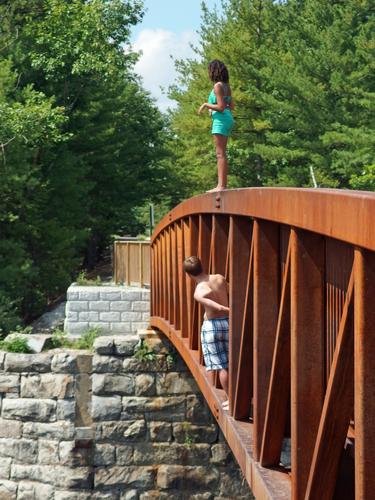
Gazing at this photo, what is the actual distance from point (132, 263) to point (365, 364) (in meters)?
24.6

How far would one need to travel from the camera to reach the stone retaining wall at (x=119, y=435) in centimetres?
1817

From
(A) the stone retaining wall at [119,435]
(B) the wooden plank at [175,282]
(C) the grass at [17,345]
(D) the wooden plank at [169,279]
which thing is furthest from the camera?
(C) the grass at [17,345]

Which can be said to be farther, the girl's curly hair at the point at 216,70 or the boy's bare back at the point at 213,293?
the girl's curly hair at the point at 216,70

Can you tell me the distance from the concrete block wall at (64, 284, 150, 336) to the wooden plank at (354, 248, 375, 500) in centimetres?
2168

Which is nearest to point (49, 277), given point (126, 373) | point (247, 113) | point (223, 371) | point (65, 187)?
point (65, 187)

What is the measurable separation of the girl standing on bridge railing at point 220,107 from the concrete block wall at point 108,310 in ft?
53.4

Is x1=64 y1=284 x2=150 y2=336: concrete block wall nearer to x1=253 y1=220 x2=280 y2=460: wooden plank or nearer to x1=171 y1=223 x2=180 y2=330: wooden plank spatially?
x1=171 y1=223 x2=180 y2=330: wooden plank

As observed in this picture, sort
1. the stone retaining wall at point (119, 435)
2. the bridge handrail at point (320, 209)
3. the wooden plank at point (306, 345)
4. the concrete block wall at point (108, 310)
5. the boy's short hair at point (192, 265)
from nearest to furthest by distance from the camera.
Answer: the bridge handrail at point (320, 209)
the wooden plank at point (306, 345)
the boy's short hair at point (192, 265)
the stone retaining wall at point (119, 435)
the concrete block wall at point (108, 310)

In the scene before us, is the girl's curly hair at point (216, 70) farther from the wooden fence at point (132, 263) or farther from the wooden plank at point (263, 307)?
the wooden fence at point (132, 263)

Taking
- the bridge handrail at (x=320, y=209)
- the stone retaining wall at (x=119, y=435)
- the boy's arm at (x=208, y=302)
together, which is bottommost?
the stone retaining wall at (x=119, y=435)

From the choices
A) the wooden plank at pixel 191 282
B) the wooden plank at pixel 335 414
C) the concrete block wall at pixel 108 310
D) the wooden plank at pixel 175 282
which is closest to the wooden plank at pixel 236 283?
the wooden plank at pixel 335 414

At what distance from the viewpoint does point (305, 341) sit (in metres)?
4.66

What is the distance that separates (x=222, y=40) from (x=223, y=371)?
32.7 metres

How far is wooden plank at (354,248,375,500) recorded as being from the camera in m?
3.56
